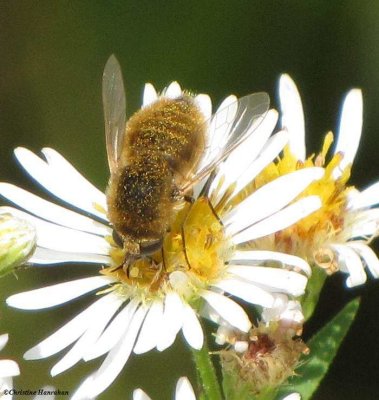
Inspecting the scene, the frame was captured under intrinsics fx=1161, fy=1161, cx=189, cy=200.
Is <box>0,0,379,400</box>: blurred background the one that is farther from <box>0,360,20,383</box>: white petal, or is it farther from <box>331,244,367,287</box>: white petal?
<box>0,360,20,383</box>: white petal

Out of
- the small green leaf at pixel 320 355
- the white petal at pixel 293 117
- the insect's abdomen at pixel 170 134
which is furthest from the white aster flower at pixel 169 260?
the white petal at pixel 293 117

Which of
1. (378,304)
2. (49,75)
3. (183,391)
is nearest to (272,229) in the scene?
(183,391)

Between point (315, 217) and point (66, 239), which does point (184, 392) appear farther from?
point (315, 217)

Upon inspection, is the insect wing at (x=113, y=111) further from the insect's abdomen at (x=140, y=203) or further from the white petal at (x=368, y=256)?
the white petal at (x=368, y=256)

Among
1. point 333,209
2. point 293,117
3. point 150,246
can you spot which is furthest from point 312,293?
point 293,117

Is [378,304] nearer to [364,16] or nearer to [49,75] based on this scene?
[364,16]
